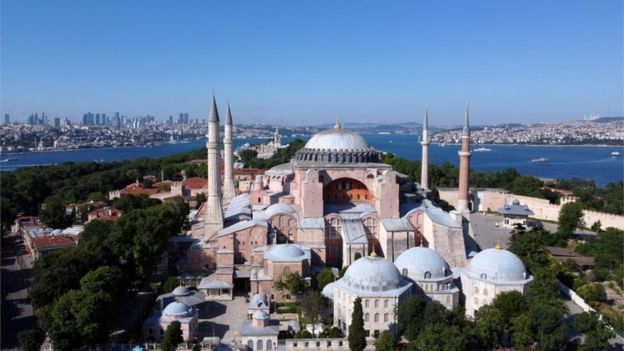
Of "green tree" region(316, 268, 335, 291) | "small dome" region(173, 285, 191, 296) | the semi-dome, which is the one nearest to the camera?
the semi-dome

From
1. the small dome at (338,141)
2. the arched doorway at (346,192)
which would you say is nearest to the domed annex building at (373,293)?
the arched doorway at (346,192)

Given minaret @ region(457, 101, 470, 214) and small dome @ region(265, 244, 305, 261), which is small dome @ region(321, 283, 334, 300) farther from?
minaret @ region(457, 101, 470, 214)

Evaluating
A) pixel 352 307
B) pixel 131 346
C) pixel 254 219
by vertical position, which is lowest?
pixel 131 346

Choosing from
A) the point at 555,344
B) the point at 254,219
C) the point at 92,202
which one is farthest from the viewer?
the point at 92,202

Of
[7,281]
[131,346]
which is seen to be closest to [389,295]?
[131,346]

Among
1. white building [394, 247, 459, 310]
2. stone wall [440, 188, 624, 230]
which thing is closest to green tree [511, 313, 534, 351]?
white building [394, 247, 459, 310]

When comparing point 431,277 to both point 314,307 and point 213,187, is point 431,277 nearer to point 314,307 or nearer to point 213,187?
point 314,307

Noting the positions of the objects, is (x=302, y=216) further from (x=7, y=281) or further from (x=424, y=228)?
(x=7, y=281)
